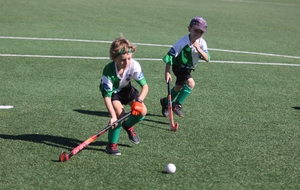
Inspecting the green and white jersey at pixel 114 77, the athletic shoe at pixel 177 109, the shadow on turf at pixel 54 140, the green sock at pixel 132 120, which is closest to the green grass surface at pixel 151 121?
the shadow on turf at pixel 54 140

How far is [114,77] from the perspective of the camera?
4.60m

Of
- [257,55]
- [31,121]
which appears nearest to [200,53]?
[31,121]

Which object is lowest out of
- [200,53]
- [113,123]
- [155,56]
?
[155,56]

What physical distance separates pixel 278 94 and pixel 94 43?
21.2ft

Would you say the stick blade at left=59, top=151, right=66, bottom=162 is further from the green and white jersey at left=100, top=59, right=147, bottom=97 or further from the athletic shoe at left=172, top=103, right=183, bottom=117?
the athletic shoe at left=172, top=103, right=183, bottom=117

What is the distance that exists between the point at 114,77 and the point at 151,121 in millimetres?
1755

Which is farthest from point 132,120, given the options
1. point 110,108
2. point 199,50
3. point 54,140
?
point 199,50

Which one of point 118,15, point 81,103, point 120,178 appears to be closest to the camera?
point 120,178

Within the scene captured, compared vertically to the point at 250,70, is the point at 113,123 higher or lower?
higher

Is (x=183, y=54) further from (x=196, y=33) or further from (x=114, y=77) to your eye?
(x=114, y=77)

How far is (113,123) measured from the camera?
4.31 meters

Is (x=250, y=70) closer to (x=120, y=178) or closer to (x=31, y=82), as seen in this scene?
(x=31, y=82)

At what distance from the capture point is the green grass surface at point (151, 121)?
14.0ft

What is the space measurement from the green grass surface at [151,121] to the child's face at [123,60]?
1.30 m
